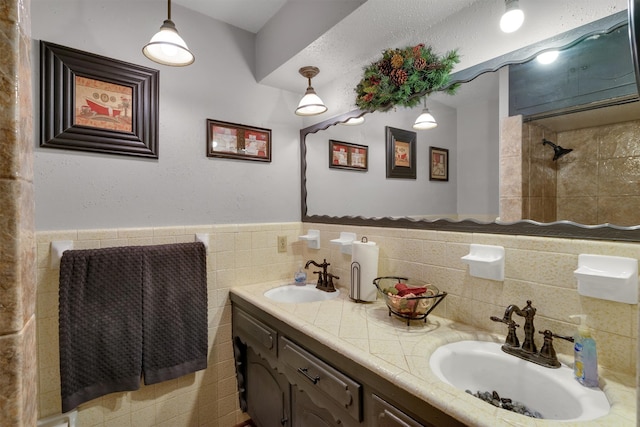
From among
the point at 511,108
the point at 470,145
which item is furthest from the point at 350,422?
the point at 511,108

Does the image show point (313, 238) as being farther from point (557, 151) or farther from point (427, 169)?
point (557, 151)

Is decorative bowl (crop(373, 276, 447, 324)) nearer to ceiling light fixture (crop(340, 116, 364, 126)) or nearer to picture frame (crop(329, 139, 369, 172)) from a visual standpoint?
picture frame (crop(329, 139, 369, 172))

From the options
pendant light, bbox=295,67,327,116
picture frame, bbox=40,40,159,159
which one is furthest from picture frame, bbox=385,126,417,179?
picture frame, bbox=40,40,159,159

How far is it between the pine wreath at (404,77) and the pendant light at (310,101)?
248mm

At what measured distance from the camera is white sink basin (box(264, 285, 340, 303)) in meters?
1.90

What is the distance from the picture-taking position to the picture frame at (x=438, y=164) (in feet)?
4.86

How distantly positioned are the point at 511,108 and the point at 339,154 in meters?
1.04

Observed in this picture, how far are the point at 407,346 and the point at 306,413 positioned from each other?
1.97 feet

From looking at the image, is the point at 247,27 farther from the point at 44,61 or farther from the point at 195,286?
the point at 195,286

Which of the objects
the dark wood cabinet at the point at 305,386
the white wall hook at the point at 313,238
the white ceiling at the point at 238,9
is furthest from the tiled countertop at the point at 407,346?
the white ceiling at the point at 238,9

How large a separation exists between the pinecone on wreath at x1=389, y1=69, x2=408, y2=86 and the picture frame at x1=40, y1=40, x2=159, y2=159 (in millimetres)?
1294

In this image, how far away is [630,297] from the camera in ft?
2.90

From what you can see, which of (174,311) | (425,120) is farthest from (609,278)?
(174,311)

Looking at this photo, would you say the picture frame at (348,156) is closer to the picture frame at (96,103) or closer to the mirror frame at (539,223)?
the mirror frame at (539,223)
